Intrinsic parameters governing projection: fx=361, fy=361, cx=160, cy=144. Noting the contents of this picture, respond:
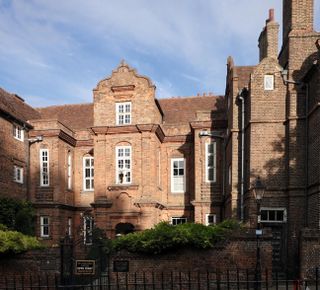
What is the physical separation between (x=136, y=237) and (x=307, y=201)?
7713mm

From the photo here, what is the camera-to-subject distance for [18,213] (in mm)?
21438

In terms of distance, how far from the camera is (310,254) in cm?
1261

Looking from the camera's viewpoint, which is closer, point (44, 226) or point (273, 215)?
point (273, 215)

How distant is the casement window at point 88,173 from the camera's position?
25.4 meters

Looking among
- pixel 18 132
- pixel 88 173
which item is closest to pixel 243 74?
pixel 88 173

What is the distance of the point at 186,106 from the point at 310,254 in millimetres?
16223

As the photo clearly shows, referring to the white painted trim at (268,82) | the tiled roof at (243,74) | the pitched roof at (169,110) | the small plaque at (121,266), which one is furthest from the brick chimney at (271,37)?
the small plaque at (121,266)

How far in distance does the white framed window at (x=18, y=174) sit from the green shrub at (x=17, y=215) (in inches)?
62.2

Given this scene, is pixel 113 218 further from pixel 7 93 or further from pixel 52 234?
pixel 7 93

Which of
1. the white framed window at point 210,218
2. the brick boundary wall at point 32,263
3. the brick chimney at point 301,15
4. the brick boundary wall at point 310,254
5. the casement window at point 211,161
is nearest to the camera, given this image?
the brick boundary wall at point 310,254

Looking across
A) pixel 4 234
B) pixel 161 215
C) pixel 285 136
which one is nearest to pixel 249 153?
pixel 285 136

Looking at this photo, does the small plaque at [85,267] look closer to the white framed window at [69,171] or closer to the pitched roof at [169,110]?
the white framed window at [69,171]

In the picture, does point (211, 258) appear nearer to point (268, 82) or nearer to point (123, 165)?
point (268, 82)

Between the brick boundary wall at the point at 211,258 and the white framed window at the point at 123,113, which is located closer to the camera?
the brick boundary wall at the point at 211,258
